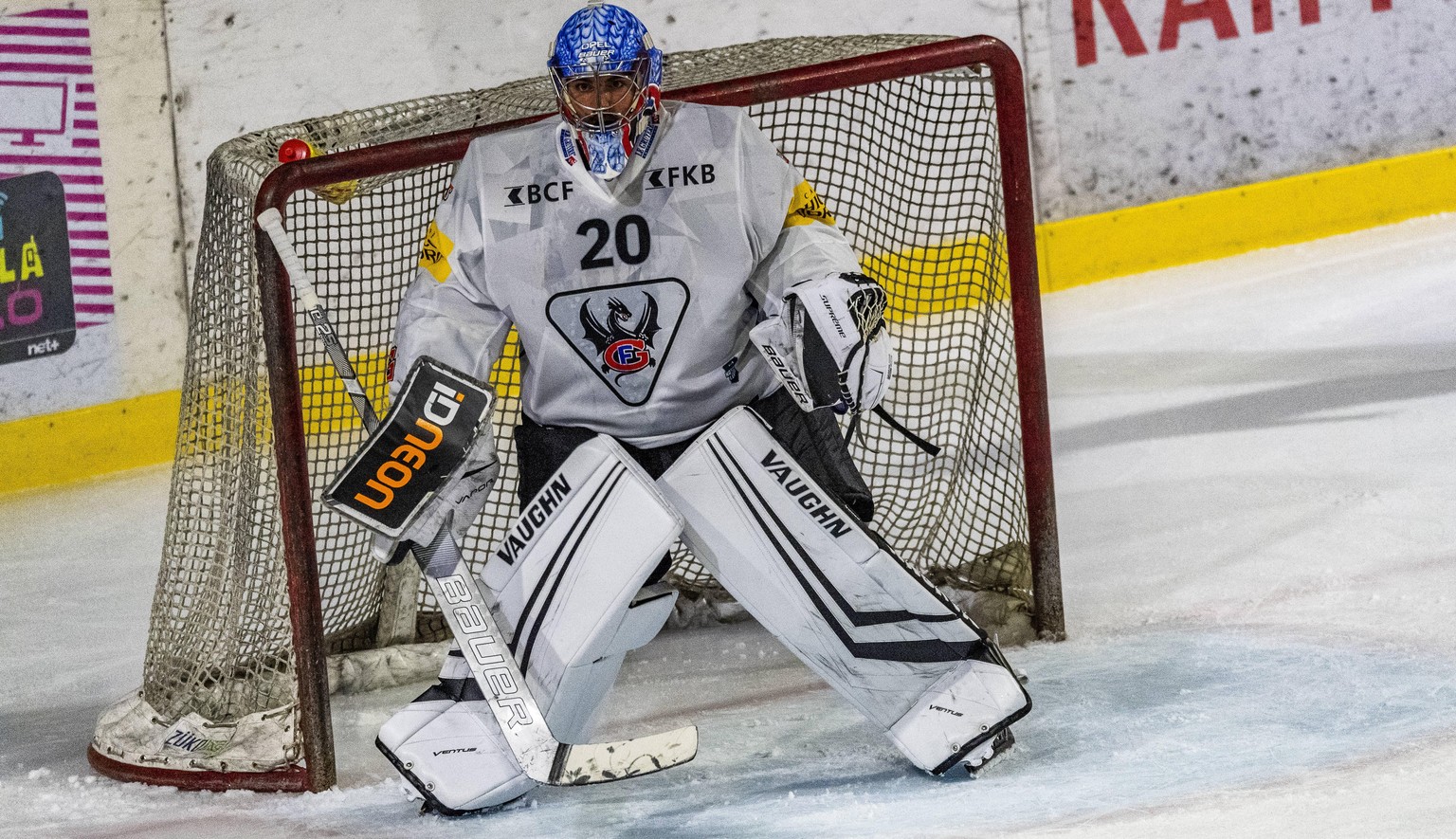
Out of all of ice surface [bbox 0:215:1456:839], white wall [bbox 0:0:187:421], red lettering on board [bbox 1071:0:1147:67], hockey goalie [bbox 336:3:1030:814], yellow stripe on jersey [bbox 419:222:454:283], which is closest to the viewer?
ice surface [bbox 0:215:1456:839]

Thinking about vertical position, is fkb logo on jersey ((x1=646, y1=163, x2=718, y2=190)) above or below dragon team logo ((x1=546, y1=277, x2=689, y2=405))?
above

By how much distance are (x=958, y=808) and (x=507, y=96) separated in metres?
1.48

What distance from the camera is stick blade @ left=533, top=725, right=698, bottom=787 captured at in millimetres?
2348

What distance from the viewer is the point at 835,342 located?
232 cm

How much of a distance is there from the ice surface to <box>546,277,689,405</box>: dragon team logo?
62cm

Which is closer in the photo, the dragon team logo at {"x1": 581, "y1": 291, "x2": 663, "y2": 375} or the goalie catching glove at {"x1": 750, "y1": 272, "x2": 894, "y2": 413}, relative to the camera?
the goalie catching glove at {"x1": 750, "y1": 272, "x2": 894, "y2": 413}

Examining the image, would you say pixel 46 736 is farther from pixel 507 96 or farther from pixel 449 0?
pixel 449 0

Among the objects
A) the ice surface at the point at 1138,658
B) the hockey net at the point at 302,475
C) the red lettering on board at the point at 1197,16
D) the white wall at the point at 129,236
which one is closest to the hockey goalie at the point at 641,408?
the ice surface at the point at 1138,658

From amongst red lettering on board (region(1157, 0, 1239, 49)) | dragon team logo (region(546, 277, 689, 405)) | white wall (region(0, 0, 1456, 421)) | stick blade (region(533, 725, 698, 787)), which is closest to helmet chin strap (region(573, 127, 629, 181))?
dragon team logo (region(546, 277, 689, 405))

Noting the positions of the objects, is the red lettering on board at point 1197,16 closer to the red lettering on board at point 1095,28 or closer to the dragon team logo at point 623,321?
the red lettering on board at point 1095,28

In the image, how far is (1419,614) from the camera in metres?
2.82

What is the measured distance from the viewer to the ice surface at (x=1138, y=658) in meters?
2.29

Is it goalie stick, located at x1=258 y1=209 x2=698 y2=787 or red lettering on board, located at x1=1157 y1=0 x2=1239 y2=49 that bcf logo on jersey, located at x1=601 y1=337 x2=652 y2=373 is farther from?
red lettering on board, located at x1=1157 y1=0 x2=1239 y2=49

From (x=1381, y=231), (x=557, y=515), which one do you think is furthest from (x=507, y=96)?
(x=1381, y=231)
